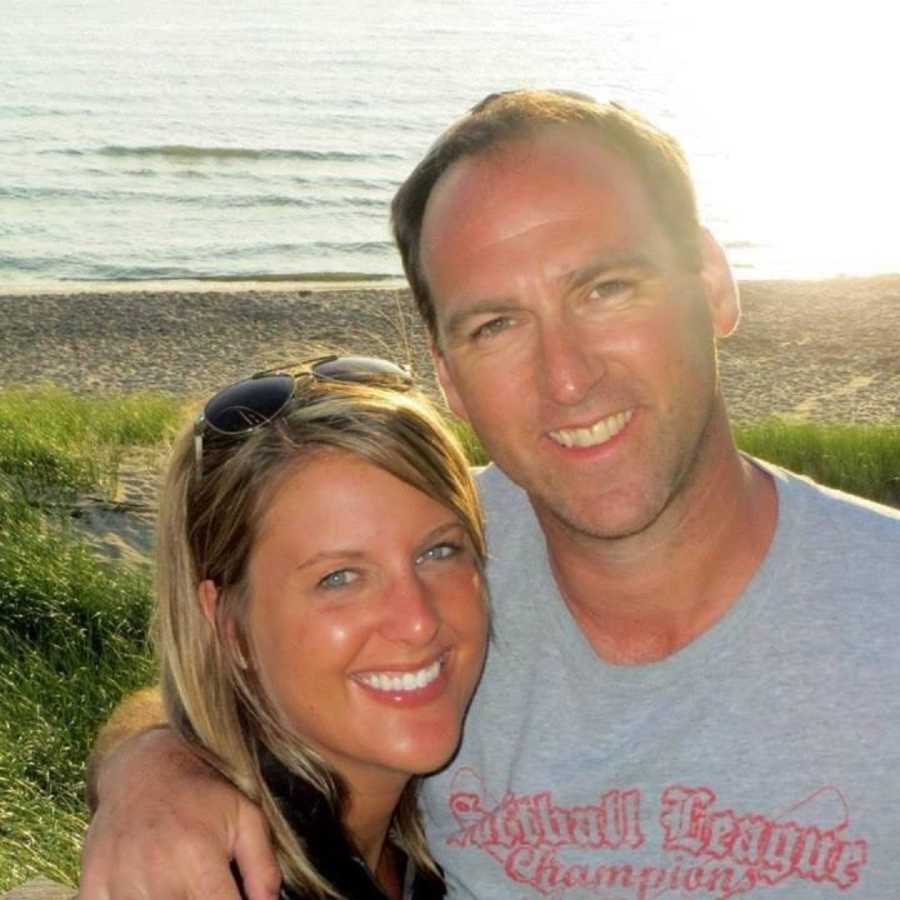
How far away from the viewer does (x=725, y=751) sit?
2.89 m

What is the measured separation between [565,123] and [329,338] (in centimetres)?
1771

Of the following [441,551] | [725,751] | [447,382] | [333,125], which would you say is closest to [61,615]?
[447,382]

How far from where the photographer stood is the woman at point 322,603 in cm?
298

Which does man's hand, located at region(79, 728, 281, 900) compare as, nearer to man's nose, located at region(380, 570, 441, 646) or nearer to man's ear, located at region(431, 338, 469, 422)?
man's nose, located at region(380, 570, 441, 646)

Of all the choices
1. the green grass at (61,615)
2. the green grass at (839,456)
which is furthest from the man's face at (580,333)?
the green grass at (839,456)

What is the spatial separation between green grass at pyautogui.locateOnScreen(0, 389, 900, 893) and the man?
6.57 feet

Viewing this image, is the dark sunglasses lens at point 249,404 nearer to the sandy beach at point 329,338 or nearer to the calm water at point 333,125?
the sandy beach at point 329,338

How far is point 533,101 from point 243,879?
1.68 m

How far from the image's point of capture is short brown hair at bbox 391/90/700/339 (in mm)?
3252

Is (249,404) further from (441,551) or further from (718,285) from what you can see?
(718,285)

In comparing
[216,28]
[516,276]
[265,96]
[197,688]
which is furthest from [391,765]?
[216,28]

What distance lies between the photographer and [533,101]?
335 cm

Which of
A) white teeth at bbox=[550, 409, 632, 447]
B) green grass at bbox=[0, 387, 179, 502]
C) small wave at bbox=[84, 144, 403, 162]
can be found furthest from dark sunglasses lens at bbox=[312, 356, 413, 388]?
small wave at bbox=[84, 144, 403, 162]

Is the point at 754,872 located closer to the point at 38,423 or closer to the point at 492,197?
the point at 492,197
